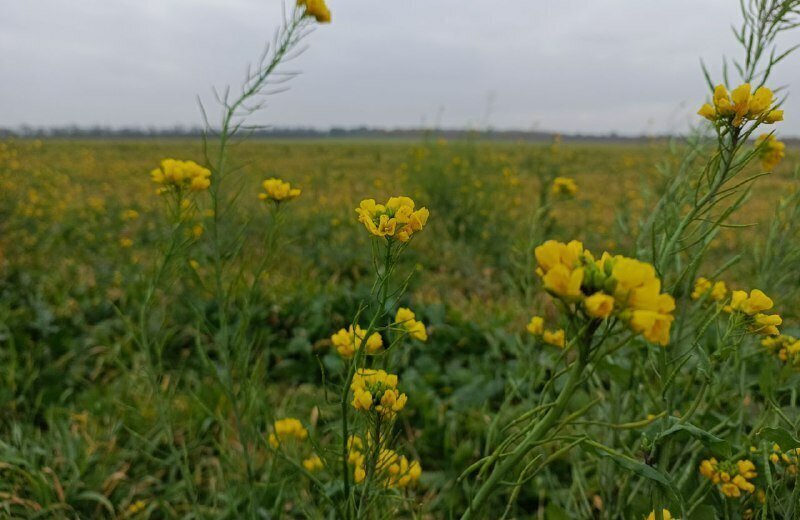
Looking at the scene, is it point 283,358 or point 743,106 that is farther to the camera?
point 283,358

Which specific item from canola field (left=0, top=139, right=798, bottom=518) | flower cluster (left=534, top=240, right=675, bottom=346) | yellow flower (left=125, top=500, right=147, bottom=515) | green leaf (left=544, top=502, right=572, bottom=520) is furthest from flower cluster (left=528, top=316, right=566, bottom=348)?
yellow flower (left=125, top=500, right=147, bottom=515)

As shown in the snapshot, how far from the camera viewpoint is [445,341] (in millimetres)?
2621

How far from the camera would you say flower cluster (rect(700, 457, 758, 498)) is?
36.9 inches

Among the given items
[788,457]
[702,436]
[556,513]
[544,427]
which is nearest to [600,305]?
[544,427]

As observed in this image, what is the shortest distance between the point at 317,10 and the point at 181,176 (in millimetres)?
542

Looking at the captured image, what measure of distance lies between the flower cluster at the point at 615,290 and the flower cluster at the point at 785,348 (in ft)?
2.78

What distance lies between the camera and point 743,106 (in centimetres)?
76

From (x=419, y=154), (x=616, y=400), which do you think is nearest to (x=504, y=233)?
(x=419, y=154)

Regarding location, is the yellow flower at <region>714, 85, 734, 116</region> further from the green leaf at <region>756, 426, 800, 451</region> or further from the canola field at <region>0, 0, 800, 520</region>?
the green leaf at <region>756, 426, 800, 451</region>

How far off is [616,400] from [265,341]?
74.5 inches

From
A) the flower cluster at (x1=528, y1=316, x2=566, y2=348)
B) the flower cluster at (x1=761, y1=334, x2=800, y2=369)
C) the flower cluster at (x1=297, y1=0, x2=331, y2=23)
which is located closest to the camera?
the flower cluster at (x1=761, y1=334, x2=800, y2=369)

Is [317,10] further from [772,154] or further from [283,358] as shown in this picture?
[283,358]

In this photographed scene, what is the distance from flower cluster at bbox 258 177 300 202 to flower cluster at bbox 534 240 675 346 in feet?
2.98

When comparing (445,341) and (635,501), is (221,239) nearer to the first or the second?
(635,501)
